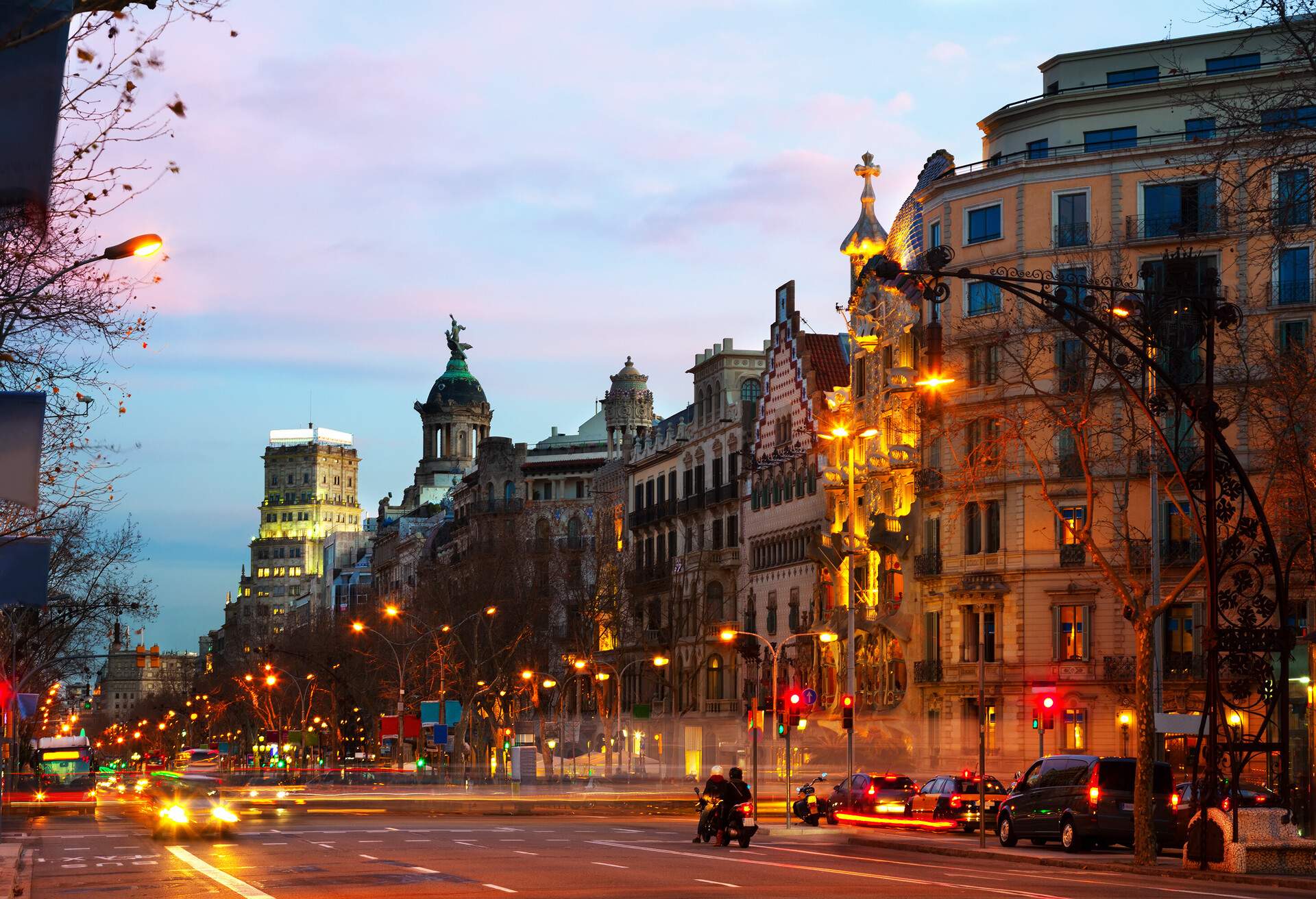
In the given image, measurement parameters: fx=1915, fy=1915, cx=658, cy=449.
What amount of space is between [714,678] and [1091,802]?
188 feet

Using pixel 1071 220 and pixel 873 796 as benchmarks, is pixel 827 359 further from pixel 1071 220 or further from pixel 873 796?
pixel 873 796

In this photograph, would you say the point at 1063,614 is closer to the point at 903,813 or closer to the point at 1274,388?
the point at 903,813

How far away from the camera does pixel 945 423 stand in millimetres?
70062

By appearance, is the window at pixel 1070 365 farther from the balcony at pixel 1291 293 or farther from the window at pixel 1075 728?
the window at pixel 1075 728

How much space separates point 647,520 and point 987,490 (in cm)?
3952

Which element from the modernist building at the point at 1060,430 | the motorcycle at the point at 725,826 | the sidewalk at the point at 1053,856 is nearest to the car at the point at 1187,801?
the sidewalk at the point at 1053,856

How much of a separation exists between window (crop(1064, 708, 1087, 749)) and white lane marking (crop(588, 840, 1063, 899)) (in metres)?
29.6

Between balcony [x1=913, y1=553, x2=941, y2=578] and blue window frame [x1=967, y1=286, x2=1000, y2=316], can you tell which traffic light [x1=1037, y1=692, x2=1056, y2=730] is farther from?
blue window frame [x1=967, y1=286, x2=1000, y2=316]

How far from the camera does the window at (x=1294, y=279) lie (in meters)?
62.8

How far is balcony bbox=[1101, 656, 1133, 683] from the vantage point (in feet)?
207

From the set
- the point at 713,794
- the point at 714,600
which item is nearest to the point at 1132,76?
the point at 714,600

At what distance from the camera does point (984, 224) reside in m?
68.1

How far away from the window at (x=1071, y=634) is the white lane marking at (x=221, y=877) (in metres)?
36.2

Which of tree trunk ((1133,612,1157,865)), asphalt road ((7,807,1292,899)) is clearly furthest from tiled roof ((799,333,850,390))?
tree trunk ((1133,612,1157,865))
